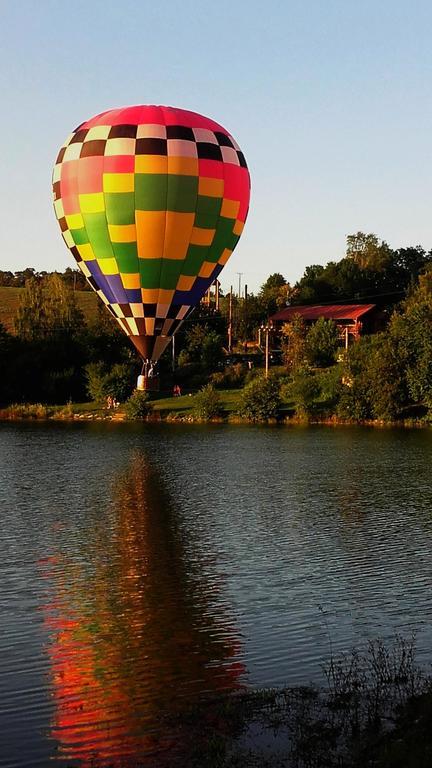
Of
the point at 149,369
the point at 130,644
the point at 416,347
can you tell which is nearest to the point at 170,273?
the point at 149,369

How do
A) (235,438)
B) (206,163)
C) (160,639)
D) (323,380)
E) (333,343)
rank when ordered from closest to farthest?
1. (160,639)
2. (206,163)
3. (235,438)
4. (323,380)
5. (333,343)

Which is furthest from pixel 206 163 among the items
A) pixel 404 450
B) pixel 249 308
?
pixel 249 308

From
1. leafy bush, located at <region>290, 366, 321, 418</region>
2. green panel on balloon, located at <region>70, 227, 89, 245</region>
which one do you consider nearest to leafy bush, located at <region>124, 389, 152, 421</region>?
leafy bush, located at <region>290, 366, 321, 418</region>

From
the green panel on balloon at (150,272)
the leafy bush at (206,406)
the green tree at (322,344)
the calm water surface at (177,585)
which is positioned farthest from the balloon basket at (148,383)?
the green tree at (322,344)

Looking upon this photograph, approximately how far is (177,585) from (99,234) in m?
24.8

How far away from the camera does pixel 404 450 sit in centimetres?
5544

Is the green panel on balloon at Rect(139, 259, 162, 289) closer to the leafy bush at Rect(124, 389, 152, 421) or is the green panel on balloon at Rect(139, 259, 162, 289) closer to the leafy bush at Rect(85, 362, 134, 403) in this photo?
the leafy bush at Rect(124, 389, 152, 421)

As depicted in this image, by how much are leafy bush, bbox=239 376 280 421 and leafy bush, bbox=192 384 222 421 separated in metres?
1.80

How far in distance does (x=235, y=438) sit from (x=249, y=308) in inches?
1606

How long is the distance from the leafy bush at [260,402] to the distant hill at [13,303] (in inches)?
1709

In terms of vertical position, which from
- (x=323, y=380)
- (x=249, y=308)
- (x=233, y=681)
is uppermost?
(x=249, y=308)

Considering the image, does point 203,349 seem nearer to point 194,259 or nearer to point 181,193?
point 194,259

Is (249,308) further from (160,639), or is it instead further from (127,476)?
(160,639)

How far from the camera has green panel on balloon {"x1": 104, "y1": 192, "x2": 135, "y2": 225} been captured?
45.7m
